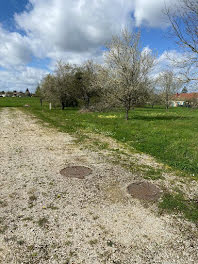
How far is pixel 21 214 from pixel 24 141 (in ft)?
20.8

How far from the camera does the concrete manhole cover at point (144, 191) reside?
14.1ft

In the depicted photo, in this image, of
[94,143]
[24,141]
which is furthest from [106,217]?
[24,141]

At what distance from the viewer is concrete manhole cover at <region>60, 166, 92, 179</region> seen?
213 inches

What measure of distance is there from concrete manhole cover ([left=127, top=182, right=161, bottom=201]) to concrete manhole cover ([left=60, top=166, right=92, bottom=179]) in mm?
1469

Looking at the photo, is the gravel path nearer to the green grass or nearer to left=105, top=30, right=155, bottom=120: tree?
the green grass

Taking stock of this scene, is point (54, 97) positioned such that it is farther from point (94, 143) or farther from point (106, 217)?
point (106, 217)

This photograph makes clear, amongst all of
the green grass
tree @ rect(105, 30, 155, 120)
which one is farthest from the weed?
tree @ rect(105, 30, 155, 120)

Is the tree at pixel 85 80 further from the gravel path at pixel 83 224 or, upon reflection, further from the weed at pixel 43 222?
the weed at pixel 43 222

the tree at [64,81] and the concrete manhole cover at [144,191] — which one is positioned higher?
the tree at [64,81]

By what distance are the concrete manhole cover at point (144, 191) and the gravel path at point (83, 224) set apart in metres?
0.21

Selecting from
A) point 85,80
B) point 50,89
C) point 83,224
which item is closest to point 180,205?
point 83,224

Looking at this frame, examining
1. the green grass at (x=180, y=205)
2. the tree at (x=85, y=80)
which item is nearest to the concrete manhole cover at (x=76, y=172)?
the green grass at (x=180, y=205)

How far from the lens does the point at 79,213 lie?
366 cm

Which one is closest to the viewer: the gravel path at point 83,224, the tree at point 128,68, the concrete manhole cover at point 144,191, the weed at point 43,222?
the gravel path at point 83,224
